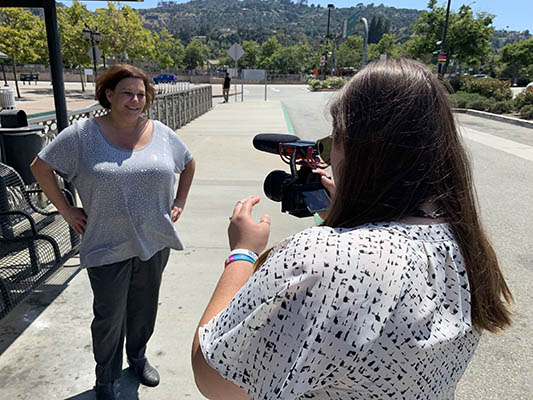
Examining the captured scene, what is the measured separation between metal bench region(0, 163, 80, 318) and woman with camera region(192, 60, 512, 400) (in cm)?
→ 238

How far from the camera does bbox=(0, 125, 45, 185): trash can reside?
416 cm

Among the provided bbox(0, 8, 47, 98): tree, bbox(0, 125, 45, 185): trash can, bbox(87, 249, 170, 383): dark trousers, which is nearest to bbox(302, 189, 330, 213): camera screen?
bbox(87, 249, 170, 383): dark trousers

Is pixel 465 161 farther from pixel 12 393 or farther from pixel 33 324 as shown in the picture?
pixel 33 324

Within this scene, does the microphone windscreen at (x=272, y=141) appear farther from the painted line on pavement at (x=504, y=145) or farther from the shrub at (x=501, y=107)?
the shrub at (x=501, y=107)

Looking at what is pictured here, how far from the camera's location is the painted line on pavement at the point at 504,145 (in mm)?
11125

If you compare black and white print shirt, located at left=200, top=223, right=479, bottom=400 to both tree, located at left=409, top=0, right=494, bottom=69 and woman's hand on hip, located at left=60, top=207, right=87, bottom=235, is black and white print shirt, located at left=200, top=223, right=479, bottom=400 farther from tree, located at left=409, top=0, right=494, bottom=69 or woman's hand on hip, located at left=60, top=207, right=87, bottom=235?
tree, located at left=409, top=0, right=494, bottom=69

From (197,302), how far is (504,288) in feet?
9.00

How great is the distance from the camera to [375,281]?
776 millimetres

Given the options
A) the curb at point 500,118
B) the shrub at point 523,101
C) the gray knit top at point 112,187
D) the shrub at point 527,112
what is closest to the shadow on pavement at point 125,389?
the gray knit top at point 112,187

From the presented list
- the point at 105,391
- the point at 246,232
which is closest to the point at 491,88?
the point at 105,391

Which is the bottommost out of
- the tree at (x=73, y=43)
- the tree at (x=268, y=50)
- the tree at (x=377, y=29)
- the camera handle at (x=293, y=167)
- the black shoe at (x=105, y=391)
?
the black shoe at (x=105, y=391)

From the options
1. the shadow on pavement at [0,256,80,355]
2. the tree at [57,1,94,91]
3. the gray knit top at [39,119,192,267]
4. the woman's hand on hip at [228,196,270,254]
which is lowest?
the shadow on pavement at [0,256,80,355]

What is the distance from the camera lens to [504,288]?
1.13m

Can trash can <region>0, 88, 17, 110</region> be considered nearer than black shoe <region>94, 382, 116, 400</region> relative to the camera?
No
